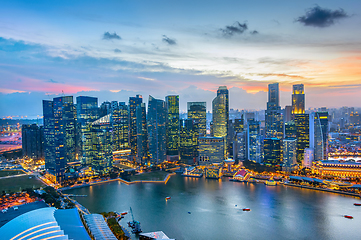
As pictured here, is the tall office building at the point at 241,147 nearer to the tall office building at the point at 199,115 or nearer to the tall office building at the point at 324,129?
the tall office building at the point at 199,115

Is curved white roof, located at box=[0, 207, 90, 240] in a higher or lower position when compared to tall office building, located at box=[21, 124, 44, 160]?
lower

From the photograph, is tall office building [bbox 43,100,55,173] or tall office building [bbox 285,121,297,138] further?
tall office building [bbox 285,121,297,138]

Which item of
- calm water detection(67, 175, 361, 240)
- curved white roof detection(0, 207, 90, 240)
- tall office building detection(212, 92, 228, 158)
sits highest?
tall office building detection(212, 92, 228, 158)

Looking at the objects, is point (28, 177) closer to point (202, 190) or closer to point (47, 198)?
point (47, 198)

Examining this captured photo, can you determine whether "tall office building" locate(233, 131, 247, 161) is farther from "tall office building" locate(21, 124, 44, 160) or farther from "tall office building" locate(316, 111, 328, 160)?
"tall office building" locate(21, 124, 44, 160)

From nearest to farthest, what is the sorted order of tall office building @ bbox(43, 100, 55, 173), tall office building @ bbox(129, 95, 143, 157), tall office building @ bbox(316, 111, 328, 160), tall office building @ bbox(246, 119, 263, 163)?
tall office building @ bbox(43, 100, 55, 173)
tall office building @ bbox(316, 111, 328, 160)
tall office building @ bbox(246, 119, 263, 163)
tall office building @ bbox(129, 95, 143, 157)

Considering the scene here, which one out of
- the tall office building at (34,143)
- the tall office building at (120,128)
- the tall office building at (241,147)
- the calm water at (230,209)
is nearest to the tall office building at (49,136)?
the calm water at (230,209)

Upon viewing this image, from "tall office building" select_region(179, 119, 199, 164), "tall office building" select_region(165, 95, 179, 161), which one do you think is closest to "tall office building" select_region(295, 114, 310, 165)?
"tall office building" select_region(179, 119, 199, 164)
